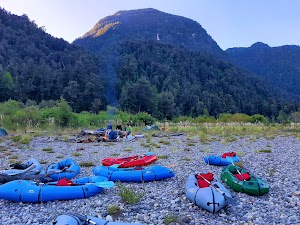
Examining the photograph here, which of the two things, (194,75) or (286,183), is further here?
(194,75)

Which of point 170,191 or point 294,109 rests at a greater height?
point 170,191

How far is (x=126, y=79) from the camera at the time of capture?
88.1 metres

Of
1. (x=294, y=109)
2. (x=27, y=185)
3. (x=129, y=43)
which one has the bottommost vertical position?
(x=294, y=109)

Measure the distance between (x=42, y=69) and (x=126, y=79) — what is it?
24756mm

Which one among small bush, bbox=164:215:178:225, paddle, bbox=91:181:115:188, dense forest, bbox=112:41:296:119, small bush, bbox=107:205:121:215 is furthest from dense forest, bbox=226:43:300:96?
small bush, bbox=107:205:121:215

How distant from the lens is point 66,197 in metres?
6.73

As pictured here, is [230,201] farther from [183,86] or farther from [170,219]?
[183,86]

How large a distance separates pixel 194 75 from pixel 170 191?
344 feet

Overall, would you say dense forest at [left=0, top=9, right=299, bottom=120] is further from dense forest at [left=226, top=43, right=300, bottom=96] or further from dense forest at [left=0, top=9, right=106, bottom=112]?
dense forest at [left=226, top=43, right=300, bottom=96]

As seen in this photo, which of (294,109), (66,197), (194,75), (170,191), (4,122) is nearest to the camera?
(66,197)

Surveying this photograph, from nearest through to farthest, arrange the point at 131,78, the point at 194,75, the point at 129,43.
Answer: the point at 131,78 → the point at 194,75 → the point at 129,43

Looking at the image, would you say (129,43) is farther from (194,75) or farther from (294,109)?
(294,109)

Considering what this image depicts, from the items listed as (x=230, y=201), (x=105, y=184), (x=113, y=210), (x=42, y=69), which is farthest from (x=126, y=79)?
(x=113, y=210)

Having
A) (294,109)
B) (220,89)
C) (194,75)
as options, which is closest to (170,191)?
(294,109)
